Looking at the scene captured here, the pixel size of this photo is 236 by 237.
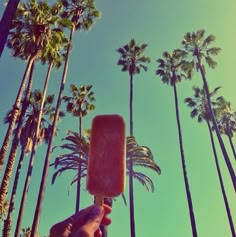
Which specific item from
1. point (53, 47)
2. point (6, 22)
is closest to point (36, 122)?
point (53, 47)

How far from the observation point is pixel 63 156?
Result: 24.6 meters

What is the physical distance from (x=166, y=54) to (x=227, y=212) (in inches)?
746

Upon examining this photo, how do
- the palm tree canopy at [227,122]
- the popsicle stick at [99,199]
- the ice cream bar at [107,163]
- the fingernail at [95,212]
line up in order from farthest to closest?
the palm tree canopy at [227,122]
the ice cream bar at [107,163]
the popsicle stick at [99,199]
the fingernail at [95,212]

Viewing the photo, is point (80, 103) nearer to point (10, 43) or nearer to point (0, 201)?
point (10, 43)

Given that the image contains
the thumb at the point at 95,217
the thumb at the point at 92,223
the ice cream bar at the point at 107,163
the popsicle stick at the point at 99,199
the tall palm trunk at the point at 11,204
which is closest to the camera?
the thumb at the point at 92,223

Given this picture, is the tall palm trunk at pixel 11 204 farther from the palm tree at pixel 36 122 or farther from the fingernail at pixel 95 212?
the fingernail at pixel 95 212

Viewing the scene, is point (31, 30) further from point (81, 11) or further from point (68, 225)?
point (68, 225)

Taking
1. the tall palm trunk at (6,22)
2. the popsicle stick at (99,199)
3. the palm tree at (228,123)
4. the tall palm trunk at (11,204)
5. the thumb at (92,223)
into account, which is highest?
the palm tree at (228,123)

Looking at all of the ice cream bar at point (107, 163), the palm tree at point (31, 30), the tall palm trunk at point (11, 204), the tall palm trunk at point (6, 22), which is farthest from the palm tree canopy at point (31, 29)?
the ice cream bar at point (107, 163)

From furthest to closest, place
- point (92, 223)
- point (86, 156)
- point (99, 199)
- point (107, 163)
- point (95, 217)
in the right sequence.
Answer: point (86, 156) → point (107, 163) → point (99, 199) → point (95, 217) → point (92, 223)

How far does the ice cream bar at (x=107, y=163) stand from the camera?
337 cm

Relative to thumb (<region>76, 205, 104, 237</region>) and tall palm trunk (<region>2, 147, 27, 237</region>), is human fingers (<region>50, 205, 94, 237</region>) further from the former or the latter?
tall palm trunk (<region>2, 147, 27, 237</region>)

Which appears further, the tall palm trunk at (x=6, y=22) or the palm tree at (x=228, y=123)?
the palm tree at (x=228, y=123)

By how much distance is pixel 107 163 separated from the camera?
3.42 meters
